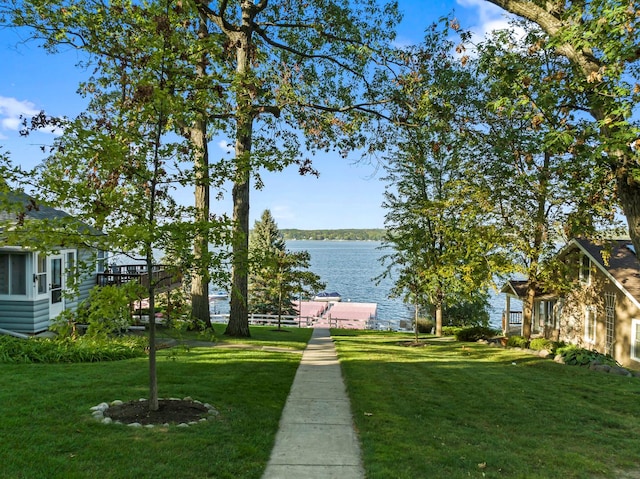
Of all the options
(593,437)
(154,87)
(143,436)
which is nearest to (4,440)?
(143,436)

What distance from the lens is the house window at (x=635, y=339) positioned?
18906 mm

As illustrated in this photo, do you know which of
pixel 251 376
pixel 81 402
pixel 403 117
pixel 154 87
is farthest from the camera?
pixel 403 117

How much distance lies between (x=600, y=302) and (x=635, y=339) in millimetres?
2799

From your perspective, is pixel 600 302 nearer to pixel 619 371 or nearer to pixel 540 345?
pixel 540 345

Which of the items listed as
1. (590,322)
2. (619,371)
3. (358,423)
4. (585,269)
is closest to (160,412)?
(358,423)

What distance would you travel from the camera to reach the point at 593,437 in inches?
270

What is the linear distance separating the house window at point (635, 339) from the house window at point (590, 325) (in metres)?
3.03

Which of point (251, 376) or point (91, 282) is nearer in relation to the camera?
point (251, 376)

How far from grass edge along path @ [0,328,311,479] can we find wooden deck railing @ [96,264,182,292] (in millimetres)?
1252

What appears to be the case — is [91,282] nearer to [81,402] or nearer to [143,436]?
[81,402]

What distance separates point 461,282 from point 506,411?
1363cm

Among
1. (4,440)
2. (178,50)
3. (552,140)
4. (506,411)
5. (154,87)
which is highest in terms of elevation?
(178,50)

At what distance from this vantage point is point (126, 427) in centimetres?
614

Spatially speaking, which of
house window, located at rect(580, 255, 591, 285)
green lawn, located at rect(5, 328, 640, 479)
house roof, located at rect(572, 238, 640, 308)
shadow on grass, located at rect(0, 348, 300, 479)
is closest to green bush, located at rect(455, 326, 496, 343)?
house window, located at rect(580, 255, 591, 285)
